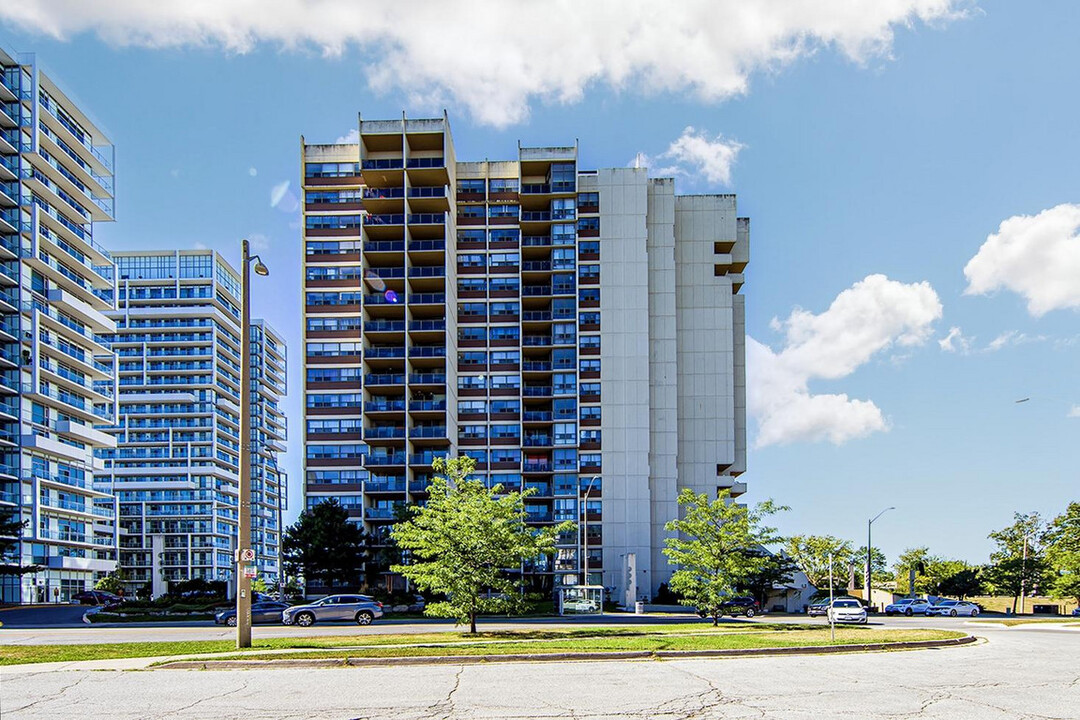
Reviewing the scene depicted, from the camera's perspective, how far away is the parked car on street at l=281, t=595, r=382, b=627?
143 ft

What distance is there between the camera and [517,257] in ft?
294

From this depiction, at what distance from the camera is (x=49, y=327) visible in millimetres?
94188

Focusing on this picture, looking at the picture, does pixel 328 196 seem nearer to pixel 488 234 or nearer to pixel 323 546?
pixel 488 234

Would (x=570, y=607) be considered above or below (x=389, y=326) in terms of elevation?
below

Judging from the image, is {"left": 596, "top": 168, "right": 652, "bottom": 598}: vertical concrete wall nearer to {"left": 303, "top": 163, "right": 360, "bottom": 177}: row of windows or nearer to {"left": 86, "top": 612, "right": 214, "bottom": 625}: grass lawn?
{"left": 303, "top": 163, "right": 360, "bottom": 177}: row of windows

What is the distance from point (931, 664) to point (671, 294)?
68.1 metres

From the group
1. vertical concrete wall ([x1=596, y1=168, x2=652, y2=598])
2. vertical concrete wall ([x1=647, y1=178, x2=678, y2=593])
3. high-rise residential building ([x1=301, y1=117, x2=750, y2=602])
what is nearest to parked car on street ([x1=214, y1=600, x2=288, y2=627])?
high-rise residential building ([x1=301, y1=117, x2=750, y2=602])

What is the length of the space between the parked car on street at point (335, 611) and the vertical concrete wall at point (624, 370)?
136 feet

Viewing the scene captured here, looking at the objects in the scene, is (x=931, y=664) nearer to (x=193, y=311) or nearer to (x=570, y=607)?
(x=570, y=607)

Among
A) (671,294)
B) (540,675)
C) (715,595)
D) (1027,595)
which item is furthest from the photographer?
(671,294)

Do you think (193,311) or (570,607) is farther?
(193,311)

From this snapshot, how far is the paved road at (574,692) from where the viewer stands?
47.8ft

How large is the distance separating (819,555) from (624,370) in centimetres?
3240

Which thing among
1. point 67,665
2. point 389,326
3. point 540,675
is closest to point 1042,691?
point 540,675
